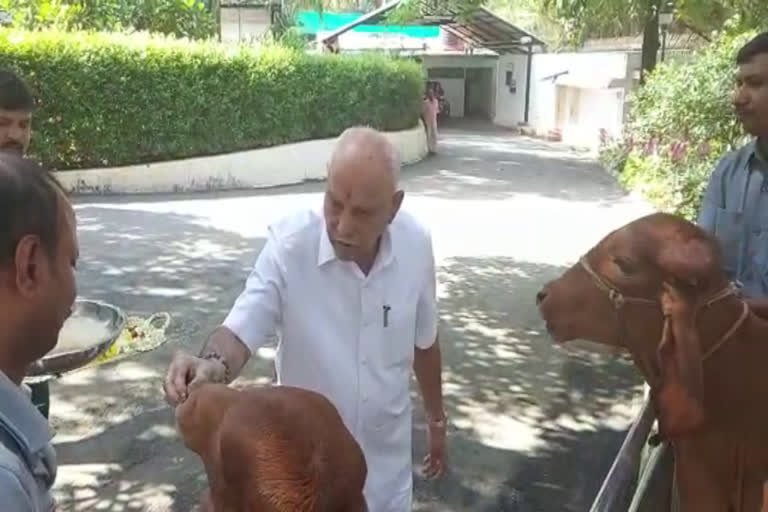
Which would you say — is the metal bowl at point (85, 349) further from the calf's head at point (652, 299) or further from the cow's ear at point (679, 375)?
the cow's ear at point (679, 375)

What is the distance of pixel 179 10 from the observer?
18.0 m

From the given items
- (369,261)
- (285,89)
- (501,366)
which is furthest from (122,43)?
(369,261)

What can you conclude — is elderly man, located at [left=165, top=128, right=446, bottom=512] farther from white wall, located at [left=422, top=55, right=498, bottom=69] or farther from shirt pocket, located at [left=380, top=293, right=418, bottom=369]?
white wall, located at [left=422, top=55, right=498, bottom=69]

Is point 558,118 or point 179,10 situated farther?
point 558,118

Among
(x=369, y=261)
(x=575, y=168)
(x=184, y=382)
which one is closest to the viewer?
(x=184, y=382)

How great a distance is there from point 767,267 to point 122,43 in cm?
1252

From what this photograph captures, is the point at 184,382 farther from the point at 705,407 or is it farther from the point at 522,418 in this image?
the point at 522,418

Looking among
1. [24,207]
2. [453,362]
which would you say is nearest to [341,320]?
[24,207]

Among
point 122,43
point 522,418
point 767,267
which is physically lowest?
point 522,418

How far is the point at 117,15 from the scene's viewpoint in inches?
684

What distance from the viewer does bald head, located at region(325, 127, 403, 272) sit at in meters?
2.26

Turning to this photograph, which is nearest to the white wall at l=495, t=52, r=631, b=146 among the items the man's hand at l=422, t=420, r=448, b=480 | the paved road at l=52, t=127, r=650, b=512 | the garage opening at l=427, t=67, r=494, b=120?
the garage opening at l=427, t=67, r=494, b=120

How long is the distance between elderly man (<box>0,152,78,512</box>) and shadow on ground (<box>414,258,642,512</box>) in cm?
299

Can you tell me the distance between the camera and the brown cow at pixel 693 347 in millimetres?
1994
